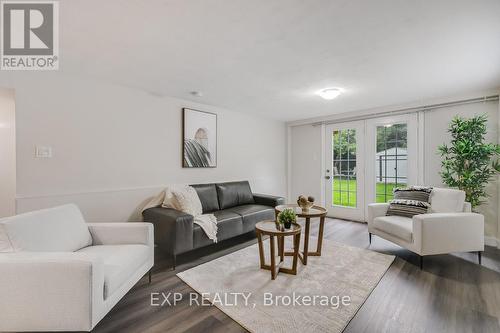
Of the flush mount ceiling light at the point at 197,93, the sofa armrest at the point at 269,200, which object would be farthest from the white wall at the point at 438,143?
the flush mount ceiling light at the point at 197,93

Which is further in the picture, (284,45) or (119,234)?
(119,234)

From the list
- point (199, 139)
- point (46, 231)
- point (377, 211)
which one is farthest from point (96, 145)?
point (377, 211)

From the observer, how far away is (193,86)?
10.1 ft

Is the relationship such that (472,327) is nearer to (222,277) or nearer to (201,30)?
(222,277)

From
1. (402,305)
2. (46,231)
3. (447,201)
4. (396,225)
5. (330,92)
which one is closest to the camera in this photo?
(46,231)

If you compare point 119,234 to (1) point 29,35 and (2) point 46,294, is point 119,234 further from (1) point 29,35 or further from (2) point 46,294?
(1) point 29,35

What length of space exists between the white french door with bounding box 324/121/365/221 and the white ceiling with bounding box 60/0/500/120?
1.46 meters

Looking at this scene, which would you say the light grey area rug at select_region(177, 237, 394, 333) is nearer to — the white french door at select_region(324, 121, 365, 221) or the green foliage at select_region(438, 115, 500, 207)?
the green foliage at select_region(438, 115, 500, 207)

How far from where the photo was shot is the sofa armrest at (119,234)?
2.15 m

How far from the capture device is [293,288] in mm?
2141

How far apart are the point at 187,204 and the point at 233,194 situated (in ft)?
3.77

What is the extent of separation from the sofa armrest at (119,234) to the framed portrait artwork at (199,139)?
1643mm

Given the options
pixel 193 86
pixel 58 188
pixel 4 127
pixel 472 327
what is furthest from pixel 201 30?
pixel 472 327

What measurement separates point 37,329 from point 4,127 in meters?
2.37
